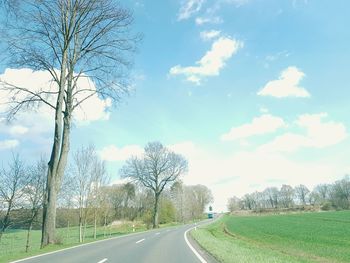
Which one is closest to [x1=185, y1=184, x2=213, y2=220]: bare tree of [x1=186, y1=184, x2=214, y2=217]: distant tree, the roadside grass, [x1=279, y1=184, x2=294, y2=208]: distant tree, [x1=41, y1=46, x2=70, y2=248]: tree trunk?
[x1=186, y1=184, x2=214, y2=217]: distant tree

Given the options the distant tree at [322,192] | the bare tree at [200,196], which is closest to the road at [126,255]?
the bare tree at [200,196]

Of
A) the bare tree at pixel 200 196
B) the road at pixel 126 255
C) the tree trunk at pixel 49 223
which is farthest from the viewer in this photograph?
the bare tree at pixel 200 196

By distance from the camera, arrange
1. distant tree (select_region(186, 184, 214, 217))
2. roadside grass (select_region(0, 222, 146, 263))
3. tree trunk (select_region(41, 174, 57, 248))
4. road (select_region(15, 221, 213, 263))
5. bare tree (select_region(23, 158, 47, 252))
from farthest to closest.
→ distant tree (select_region(186, 184, 214, 217))
bare tree (select_region(23, 158, 47, 252))
tree trunk (select_region(41, 174, 57, 248))
roadside grass (select_region(0, 222, 146, 263))
road (select_region(15, 221, 213, 263))

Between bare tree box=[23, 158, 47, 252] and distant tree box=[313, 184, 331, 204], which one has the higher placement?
distant tree box=[313, 184, 331, 204]

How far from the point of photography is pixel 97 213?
127ft

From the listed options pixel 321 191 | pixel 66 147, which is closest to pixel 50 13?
pixel 66 147

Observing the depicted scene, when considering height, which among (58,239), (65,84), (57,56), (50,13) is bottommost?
(58,239)

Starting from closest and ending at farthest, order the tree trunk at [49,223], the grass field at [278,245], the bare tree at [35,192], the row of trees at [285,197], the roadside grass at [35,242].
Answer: the grass field at [278,245]
the roadside grass at [35,242]
the tree trunk at [49,223]
the bare tree at [35,192]
the row of trees at [285,197]

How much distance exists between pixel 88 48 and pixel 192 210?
98.4 metres

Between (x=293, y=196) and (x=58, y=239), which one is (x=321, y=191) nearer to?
(x=293, y=196)

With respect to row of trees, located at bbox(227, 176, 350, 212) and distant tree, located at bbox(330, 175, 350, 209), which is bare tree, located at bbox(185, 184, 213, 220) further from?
distant tree, located at bbox(330, 175, 350, 209)

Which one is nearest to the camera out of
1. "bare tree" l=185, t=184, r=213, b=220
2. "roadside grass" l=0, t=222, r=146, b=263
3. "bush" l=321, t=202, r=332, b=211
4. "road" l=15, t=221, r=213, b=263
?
"road" l=15, t=221, r=213, b=263

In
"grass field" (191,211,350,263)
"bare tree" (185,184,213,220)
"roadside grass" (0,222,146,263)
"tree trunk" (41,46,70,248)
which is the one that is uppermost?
"bare tree" (185,184,213,220)

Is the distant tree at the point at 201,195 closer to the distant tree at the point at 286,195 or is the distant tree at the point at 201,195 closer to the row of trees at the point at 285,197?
the row of trees at the point at 285,197
